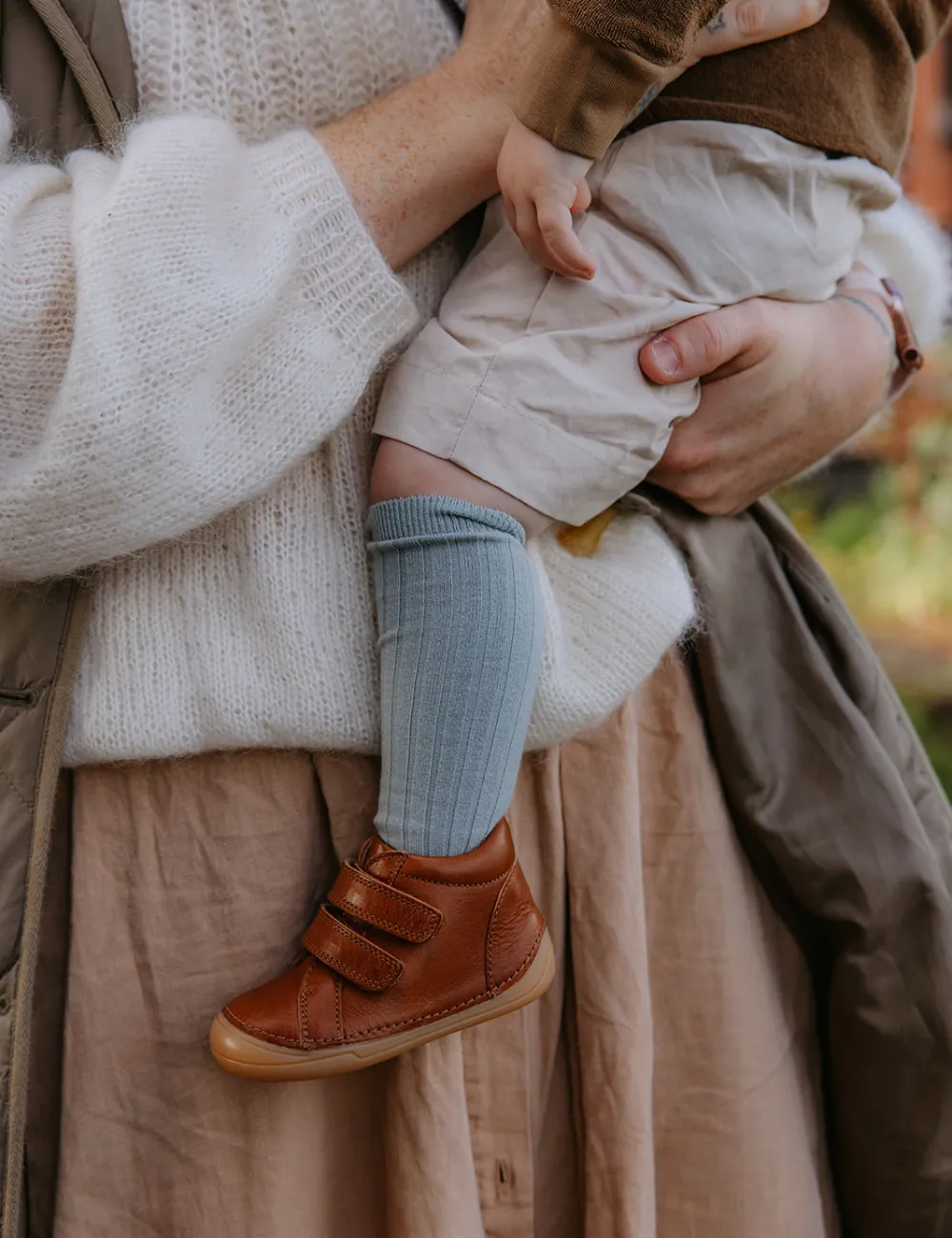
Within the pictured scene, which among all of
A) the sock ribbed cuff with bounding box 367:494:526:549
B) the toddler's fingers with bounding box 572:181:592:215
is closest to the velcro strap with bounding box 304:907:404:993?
the sock ribbed cuff with bounding box 367:494:526:549

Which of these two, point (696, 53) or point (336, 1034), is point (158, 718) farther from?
point (696, 53)

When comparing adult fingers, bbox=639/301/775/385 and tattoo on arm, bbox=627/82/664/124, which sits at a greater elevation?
tattoo on arm, bbox=627/82/664/124

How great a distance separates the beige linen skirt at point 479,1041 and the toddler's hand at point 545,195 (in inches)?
13.8

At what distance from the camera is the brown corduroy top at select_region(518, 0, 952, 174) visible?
0.69 metres

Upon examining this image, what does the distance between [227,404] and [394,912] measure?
344 mm

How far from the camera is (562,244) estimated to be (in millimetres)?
738

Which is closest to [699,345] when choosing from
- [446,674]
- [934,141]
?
[446,674]

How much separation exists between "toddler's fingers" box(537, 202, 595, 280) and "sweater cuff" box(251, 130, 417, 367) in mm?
104

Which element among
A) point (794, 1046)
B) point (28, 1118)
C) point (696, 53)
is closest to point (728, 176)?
point (696, 53)

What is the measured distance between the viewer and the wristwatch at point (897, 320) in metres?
0.99

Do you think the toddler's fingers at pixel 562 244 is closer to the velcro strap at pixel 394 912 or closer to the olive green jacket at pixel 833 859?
the olive green jacket at pixel 833 859

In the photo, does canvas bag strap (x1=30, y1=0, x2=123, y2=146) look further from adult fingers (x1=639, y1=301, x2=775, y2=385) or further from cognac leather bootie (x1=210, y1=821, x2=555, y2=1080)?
cognac leather bootie (x1=210, y1=821, x2=555, y2=1080)

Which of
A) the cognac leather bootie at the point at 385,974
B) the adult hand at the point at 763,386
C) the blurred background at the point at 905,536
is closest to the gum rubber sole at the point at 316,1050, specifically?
the cognac leather bootie at the point at 385,974

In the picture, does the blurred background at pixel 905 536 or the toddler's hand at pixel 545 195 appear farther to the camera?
the blurred background at pixel 905 536
